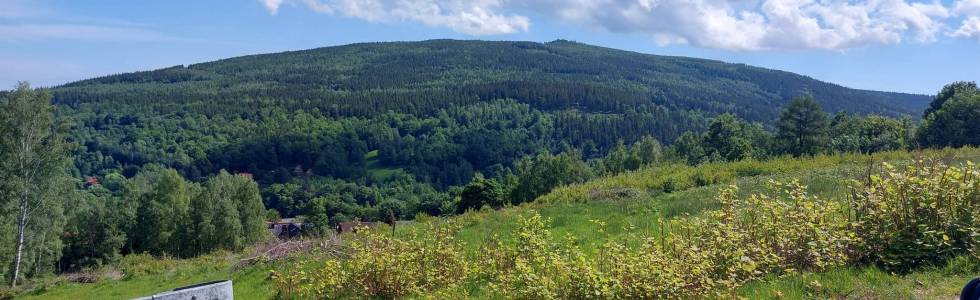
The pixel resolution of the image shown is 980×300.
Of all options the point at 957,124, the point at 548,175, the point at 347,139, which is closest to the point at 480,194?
the point at 548,175

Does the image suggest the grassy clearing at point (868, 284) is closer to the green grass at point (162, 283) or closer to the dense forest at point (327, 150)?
the green grass at point (162, 283)

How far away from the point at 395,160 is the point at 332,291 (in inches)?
5500

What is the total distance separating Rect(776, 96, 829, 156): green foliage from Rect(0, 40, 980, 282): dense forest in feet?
0.50

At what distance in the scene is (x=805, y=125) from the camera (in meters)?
58.4

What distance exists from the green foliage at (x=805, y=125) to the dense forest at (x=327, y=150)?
0.50ft

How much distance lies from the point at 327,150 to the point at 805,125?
113087 millimetres

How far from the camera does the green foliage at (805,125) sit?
190ft

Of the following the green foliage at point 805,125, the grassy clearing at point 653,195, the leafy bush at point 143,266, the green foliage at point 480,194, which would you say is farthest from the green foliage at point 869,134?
the leafy bush at point 143,266

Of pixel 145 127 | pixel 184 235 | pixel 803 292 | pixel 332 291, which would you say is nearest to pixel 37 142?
pixel 184 235

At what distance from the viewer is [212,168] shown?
13288 centimetres

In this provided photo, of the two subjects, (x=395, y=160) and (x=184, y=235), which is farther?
(x=395, y=160)

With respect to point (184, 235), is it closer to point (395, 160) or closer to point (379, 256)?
point (379, 256)

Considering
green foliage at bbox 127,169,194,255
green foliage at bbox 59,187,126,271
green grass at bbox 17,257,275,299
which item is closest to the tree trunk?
green grass at bbox 17,257,275,299

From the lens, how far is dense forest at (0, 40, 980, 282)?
147ft
